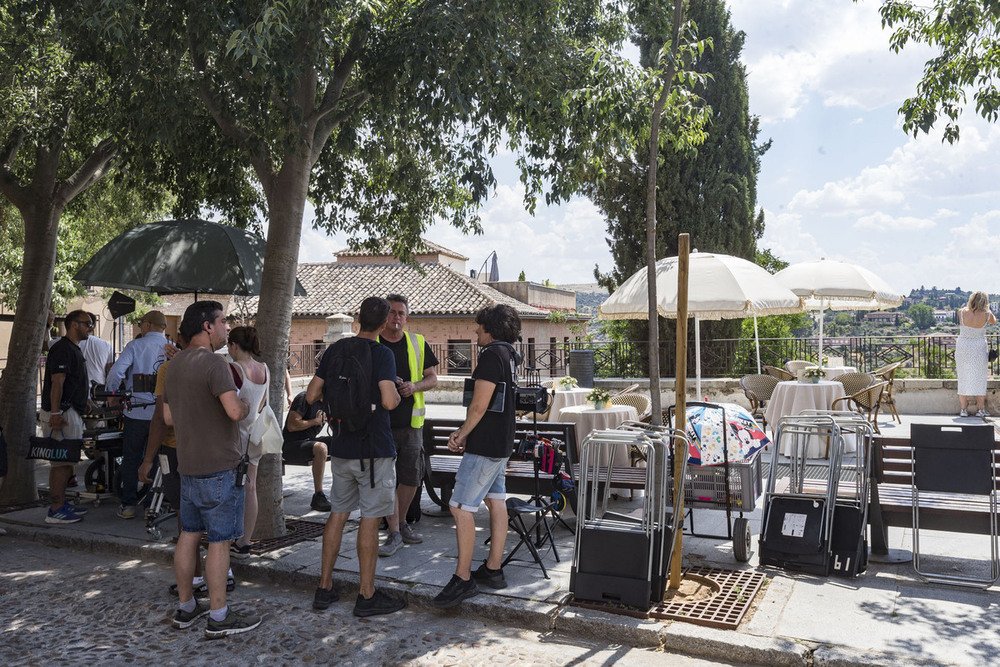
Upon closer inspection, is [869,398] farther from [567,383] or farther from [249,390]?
[249,390]

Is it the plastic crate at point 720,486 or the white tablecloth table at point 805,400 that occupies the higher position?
the white tablecloth table at point 805,400

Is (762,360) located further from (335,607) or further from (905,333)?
(335,607)

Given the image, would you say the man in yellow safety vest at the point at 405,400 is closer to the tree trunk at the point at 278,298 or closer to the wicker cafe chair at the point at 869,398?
the tree trunk at the point at 278,298

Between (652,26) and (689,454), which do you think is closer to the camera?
(689,454)

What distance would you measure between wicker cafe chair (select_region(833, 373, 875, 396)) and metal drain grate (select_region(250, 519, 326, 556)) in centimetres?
787

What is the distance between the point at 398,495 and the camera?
252 inches

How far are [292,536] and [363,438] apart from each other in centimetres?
214

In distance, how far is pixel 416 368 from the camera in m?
6.14

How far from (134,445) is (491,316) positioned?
4.24 meters

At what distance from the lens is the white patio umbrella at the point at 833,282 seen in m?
12.2

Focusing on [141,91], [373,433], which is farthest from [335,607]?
[141,91]

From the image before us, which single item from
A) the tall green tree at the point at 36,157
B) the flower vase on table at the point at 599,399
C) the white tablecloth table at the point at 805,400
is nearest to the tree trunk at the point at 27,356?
the tall green tree at the point at 36,157

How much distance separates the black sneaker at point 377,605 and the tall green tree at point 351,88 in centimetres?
185

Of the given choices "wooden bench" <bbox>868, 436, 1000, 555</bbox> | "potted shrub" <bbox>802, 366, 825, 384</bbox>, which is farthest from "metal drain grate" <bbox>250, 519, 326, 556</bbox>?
"potted shrub" <bbox>802, 366, 825, 384</bbox>
